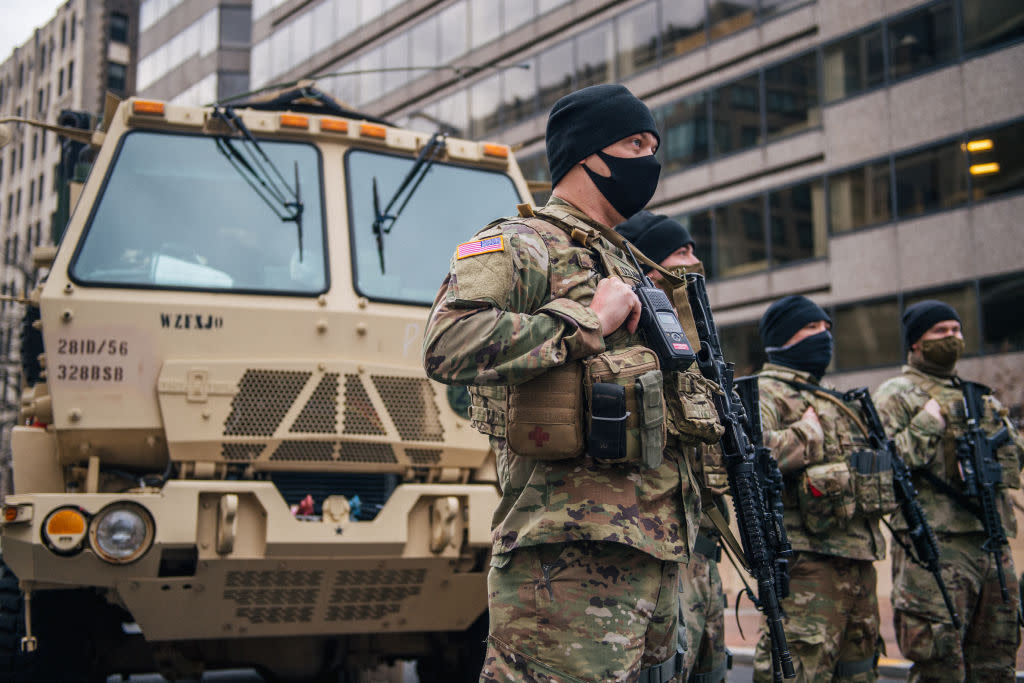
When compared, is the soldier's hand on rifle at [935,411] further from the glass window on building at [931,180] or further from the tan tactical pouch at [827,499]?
the glass window on building at [931,180]

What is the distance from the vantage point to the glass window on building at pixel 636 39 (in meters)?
25.7

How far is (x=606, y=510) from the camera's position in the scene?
Answer: 2609mm

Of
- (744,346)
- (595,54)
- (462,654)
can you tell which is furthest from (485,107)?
(462,654)

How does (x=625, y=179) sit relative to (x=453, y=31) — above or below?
below

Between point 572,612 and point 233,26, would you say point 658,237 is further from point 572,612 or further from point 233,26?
point 233,26

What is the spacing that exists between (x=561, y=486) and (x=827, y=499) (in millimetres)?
2377

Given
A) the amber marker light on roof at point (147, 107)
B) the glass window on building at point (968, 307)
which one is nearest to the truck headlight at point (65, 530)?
the amber marker light on roof at point (147, 107)

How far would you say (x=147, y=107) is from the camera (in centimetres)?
519

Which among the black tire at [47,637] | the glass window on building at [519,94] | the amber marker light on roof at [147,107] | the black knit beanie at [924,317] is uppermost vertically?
the glass window on building at [519,94]

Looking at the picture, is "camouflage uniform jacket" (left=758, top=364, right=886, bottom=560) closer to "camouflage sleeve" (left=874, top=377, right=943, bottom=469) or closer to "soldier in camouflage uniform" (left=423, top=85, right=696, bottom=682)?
"camouflage sleeve" (left=874, top=377, right=943, bottom=469)

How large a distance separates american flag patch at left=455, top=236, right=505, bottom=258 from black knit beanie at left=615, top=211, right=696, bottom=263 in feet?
6.77

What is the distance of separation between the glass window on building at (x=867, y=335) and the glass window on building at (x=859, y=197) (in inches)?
65.5

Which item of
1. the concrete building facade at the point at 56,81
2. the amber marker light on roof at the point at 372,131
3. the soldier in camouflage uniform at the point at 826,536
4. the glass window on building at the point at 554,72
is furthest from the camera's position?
the concrete building facade at the point at 56,81

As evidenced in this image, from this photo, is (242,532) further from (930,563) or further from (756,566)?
(930,563)
